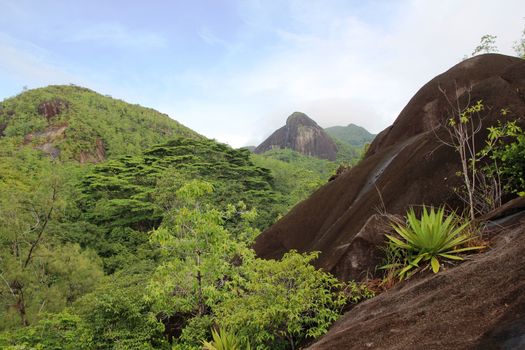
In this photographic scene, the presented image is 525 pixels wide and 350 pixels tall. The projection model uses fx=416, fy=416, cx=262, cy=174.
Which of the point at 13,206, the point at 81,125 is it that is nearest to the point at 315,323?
the point at 13,206

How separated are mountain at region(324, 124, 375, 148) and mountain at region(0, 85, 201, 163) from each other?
98854mm

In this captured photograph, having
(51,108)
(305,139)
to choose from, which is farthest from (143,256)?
(305,139)

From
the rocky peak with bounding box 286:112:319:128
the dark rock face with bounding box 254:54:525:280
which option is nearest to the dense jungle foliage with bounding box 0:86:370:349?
the dark rock face with bounding box 254:54:525:280

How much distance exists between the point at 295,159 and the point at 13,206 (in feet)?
241

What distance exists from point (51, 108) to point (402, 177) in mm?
59854

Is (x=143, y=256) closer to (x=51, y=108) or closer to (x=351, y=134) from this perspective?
(x=51, y=108)

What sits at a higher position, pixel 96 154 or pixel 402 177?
pixel 96 154

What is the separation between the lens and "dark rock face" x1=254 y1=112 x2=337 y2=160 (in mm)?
99000

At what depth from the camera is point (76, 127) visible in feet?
182

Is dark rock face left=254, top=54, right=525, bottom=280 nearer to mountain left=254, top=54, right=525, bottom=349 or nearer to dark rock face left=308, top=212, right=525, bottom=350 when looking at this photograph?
mountain left=254, top=54, right=525, bottom=349

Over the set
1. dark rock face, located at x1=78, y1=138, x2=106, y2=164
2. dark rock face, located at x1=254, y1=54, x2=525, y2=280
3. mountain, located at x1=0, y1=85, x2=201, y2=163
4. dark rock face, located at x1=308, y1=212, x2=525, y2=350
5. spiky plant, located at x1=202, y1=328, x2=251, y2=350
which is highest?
mountain, located at x1=0, y1=85, x2=201, y2=163

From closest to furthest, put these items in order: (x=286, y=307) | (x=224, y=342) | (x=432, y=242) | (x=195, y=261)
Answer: (x=432, y=242) → (x=224, y=342) → (x=286, y=307) → (x=195, y=261)

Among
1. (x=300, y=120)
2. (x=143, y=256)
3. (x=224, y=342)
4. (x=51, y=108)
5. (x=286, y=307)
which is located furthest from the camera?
(x=300, y=120)

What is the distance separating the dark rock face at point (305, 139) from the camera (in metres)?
99.0
